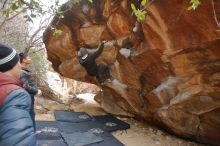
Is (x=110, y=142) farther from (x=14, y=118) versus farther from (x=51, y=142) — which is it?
(x=14, y=118)

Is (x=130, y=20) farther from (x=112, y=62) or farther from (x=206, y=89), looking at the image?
(x=206, y=89)

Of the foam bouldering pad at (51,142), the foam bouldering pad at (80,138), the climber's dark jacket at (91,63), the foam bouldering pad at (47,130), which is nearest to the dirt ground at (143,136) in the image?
the foam bouldering pad at (47,130)

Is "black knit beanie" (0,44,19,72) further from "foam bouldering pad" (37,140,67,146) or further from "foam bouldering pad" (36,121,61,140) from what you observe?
"foam bouldering pad" (36,121,61,140)

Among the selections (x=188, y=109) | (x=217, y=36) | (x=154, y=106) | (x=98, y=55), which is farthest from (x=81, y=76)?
(x=217, y=36)

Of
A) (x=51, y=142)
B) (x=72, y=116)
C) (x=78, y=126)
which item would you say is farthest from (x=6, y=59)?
(x=72, y=116)

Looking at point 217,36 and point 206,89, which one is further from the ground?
point 217,36

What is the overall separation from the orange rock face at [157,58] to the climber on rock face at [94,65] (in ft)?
0.58

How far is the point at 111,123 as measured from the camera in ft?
24.1

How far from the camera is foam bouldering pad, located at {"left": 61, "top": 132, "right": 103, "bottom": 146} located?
579cm

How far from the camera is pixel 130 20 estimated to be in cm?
603

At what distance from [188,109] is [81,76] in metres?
3.80

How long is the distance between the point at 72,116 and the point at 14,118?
6.40m

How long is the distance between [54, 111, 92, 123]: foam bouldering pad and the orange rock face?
0.83 m

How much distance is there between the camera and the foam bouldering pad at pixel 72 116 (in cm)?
734
